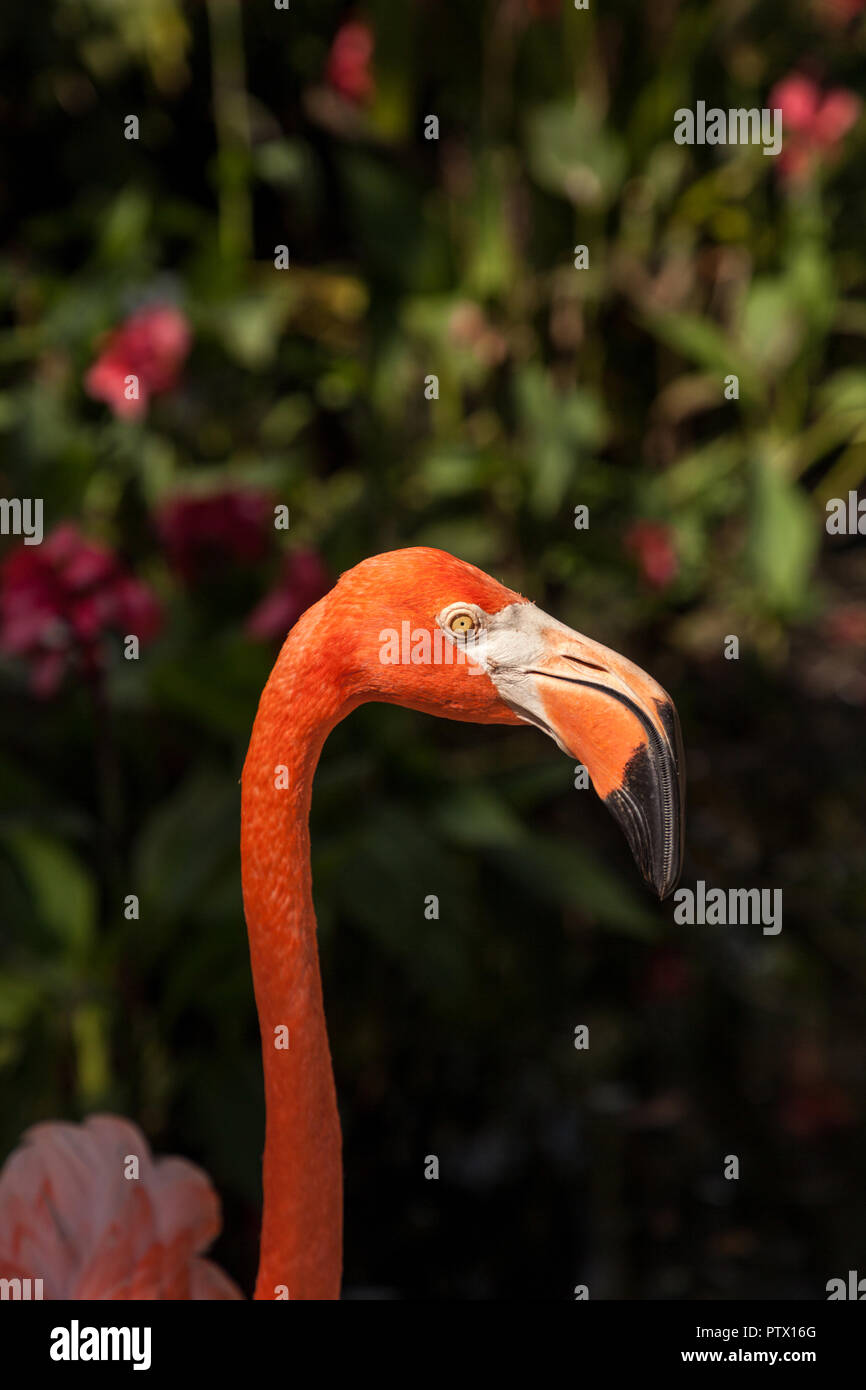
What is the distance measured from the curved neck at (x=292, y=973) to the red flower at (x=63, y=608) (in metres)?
0.67

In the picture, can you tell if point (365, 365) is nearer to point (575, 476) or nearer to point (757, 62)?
point (575, 476)

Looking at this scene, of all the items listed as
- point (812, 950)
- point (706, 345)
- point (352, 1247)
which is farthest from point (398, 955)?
point (706, 345)

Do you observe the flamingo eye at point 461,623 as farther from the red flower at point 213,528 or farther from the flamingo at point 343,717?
the red flower at point 213,528

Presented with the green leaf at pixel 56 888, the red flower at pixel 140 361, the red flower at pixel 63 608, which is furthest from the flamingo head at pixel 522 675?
the red flower at pixel 140 361

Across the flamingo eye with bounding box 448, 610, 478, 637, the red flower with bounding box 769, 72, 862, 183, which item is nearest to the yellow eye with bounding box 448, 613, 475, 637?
the flamingo eye with bounding box 448, 610, 478, 637

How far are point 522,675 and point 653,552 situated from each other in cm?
134

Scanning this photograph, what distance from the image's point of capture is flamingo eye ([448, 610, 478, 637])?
847mm

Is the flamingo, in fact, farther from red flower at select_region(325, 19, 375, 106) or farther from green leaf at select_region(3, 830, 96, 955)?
red flower at select_region(325, 19, 375, 106)

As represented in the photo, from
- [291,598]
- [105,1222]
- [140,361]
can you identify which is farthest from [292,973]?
[140,361]

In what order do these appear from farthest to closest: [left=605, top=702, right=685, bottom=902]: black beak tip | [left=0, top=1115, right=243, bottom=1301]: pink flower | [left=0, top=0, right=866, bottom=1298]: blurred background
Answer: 1. [left=0, top=0, right=866, bottom=1298]: blurred background
2. [left=0, top=1115, right=243, bottom=1301]: pink flower
3. [left=605, top=702, right=685, bottom=902]: black beak tip

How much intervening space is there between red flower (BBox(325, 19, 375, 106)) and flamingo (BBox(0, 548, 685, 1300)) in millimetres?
2006

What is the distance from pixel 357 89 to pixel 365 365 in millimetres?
589

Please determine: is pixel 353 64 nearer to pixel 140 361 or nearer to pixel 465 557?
pixel 140 361

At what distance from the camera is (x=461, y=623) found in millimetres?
848
